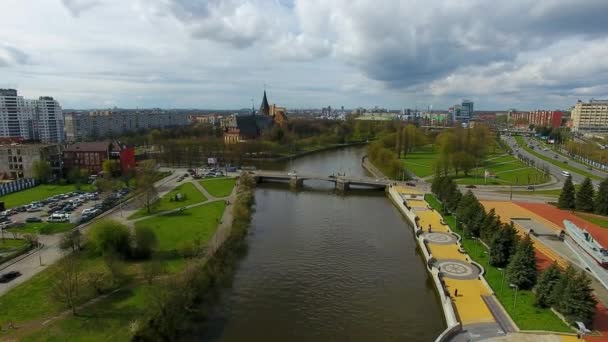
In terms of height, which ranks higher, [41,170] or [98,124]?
[98,124]

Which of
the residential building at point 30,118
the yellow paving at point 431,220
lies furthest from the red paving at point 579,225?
the residential building at point 30,118

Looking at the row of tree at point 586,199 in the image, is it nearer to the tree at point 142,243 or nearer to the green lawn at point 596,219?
the green lawn at point 596,219

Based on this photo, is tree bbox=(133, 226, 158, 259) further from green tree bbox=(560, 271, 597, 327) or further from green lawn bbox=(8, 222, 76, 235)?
green tree bbox=(560, 271, 597, 327)

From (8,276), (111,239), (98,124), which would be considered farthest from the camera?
(98,124)

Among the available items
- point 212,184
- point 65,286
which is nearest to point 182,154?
point 212,184

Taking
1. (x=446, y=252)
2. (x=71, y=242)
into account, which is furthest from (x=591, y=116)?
(x=71, y=242)

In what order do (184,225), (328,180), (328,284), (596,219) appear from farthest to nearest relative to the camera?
(328,180) → (596,219) → (184,225) → (328,284)

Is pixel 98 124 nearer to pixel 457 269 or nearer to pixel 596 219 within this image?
pixel 457 269
